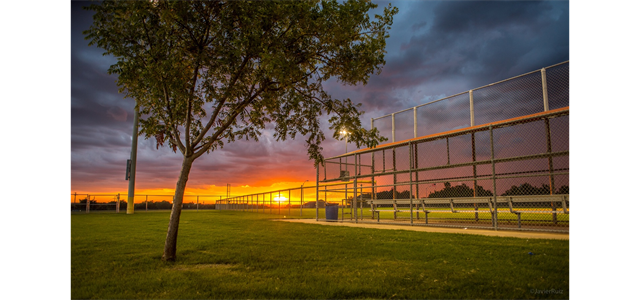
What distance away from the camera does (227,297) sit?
11.9 ft

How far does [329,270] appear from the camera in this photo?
4922 mm

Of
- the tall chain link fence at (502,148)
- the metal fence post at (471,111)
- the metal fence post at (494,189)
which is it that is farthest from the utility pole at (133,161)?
the metal fence post at (494,189)

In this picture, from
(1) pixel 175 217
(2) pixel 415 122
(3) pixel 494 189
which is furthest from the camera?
(2) pixel 415 122

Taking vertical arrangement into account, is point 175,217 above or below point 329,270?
above

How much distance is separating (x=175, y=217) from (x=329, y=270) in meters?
2.95

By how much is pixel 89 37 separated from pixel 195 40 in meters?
1.61

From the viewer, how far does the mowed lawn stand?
12.4 feet

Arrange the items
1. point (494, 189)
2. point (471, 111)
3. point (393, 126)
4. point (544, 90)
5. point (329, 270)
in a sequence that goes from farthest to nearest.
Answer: point (393, 126) < point (471, 111) < point (544, 90) < point (494, 189) < point (329, 270)

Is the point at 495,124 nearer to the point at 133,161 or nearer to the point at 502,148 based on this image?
the point at 502,148

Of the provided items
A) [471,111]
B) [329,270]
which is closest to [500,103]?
[471,111]

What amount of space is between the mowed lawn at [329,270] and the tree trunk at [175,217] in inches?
9.4

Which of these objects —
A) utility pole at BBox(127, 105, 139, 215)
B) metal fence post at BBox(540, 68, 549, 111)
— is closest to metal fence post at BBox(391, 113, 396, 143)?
metal fence post at BBox(540, 68, 549, 111)

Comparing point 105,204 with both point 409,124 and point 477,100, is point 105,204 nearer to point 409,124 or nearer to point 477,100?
point 409,124
